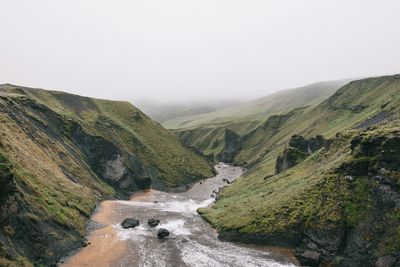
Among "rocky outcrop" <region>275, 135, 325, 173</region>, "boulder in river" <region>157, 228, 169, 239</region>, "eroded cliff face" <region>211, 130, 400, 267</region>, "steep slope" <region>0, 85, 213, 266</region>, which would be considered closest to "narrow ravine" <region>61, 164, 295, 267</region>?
"boulder in river" <region>157, 228, 169, 239</region>

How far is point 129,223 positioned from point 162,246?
13.4 meters

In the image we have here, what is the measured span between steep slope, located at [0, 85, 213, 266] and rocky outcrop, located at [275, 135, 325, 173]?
4531cm

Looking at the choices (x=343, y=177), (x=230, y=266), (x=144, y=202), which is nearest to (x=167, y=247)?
(x=230, y=266)

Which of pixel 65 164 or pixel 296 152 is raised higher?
pixel 65 164

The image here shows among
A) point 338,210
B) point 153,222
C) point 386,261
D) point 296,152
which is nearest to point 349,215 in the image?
point 338,210

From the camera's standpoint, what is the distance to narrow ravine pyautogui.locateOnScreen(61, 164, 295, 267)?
54.6 metres

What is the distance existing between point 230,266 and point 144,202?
2093 inches

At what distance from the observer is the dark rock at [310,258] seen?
55.0 meters

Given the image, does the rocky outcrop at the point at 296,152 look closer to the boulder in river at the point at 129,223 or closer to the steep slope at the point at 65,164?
the steep slope at the point at 65,164

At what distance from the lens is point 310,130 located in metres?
160

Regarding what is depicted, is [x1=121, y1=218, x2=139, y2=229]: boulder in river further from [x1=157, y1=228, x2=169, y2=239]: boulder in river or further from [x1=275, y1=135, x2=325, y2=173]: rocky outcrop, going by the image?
[x1=275, y1=135, x2=325, y2=173]: rocky outcrop

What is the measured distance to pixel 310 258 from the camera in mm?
55281

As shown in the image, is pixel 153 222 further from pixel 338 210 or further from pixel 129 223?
pixel 338 210

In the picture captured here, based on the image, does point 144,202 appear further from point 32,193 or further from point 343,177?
point 343,177
